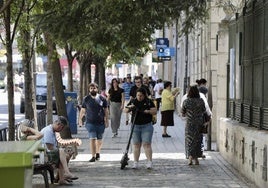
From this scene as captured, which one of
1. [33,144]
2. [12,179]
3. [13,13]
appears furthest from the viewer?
[13,13]

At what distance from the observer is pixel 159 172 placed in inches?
577

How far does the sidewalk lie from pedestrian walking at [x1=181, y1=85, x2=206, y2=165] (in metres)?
0.36

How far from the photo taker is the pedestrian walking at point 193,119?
631 inches

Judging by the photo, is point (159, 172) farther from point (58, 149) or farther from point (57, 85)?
point (57, 85)

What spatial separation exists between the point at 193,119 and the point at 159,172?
75.0 inches

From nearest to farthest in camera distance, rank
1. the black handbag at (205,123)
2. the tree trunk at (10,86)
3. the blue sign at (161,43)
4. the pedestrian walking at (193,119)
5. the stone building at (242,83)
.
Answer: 1. the stone building at (242,83)
2. the tree trunk at (10,86)
3. the pedestrian walking at (193,119)
4. the black handbag at (205,123)
5. the blue sign at (161,43)

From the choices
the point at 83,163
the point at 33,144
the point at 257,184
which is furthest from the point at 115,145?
the point at 33,144

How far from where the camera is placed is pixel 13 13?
17.5 m

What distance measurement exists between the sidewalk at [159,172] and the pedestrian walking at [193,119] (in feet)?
1.17

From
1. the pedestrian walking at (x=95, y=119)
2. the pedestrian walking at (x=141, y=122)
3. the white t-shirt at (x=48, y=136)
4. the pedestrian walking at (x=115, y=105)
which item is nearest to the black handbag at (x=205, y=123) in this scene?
the pedestrian walking at (x=141, y=122)

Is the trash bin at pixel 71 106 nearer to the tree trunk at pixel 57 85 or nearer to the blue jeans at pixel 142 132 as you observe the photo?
the tree trunk at pixel 57 85

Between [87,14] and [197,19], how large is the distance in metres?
2.19

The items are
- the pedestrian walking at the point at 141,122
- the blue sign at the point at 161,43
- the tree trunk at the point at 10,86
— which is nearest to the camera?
the tree trunk at the point at 10,86

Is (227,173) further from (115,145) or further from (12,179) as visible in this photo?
(12,179)
